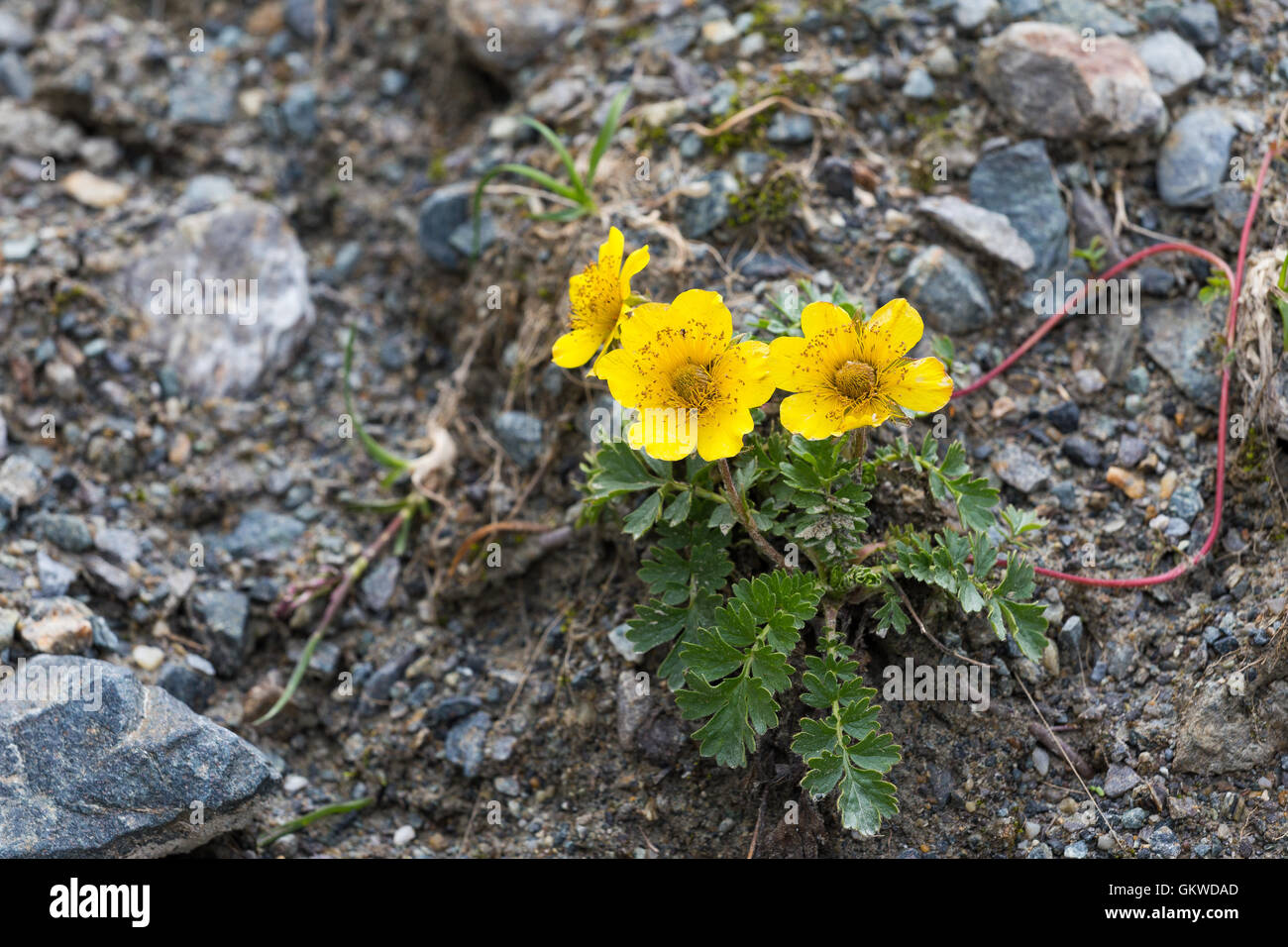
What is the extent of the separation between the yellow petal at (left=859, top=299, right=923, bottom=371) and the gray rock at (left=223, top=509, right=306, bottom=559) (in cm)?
229

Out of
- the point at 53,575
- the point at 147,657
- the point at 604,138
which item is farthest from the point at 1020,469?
the point at 53,575

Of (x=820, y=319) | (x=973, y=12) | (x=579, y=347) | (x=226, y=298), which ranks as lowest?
(x=226, y=298)

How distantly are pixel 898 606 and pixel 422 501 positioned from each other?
5.98ft

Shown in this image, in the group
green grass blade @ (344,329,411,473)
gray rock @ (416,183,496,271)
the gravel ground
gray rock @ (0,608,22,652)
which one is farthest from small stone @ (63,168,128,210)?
gray rock @ (0,608,22,652)

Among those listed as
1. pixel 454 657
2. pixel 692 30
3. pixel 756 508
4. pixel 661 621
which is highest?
pixel 692 30

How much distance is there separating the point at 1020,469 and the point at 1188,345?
77cm

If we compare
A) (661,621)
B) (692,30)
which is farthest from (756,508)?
(692,30)

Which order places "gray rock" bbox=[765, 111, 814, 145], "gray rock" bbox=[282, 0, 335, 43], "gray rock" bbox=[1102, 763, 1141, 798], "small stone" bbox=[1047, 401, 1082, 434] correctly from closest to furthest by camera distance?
"gray rock" bbox=[1102, 763, 1141, 798], "small stone" bbox=[1047, 401, 1082, 434], "gray rock" bbox=[765, 111, 814, 145], "gray rock" bbox=[282, 0, 335, 43]

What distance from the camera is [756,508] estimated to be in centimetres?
336

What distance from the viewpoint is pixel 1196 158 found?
161 inches

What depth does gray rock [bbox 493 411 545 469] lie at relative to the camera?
411cm

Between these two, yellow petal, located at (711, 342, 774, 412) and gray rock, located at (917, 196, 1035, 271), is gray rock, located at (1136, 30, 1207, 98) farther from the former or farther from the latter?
yellow petal, located at (711, 342, 774, 412)

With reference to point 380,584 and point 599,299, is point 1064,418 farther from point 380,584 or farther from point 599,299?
point 380,584

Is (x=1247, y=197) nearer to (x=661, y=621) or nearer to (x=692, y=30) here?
(x=692, y=30)
